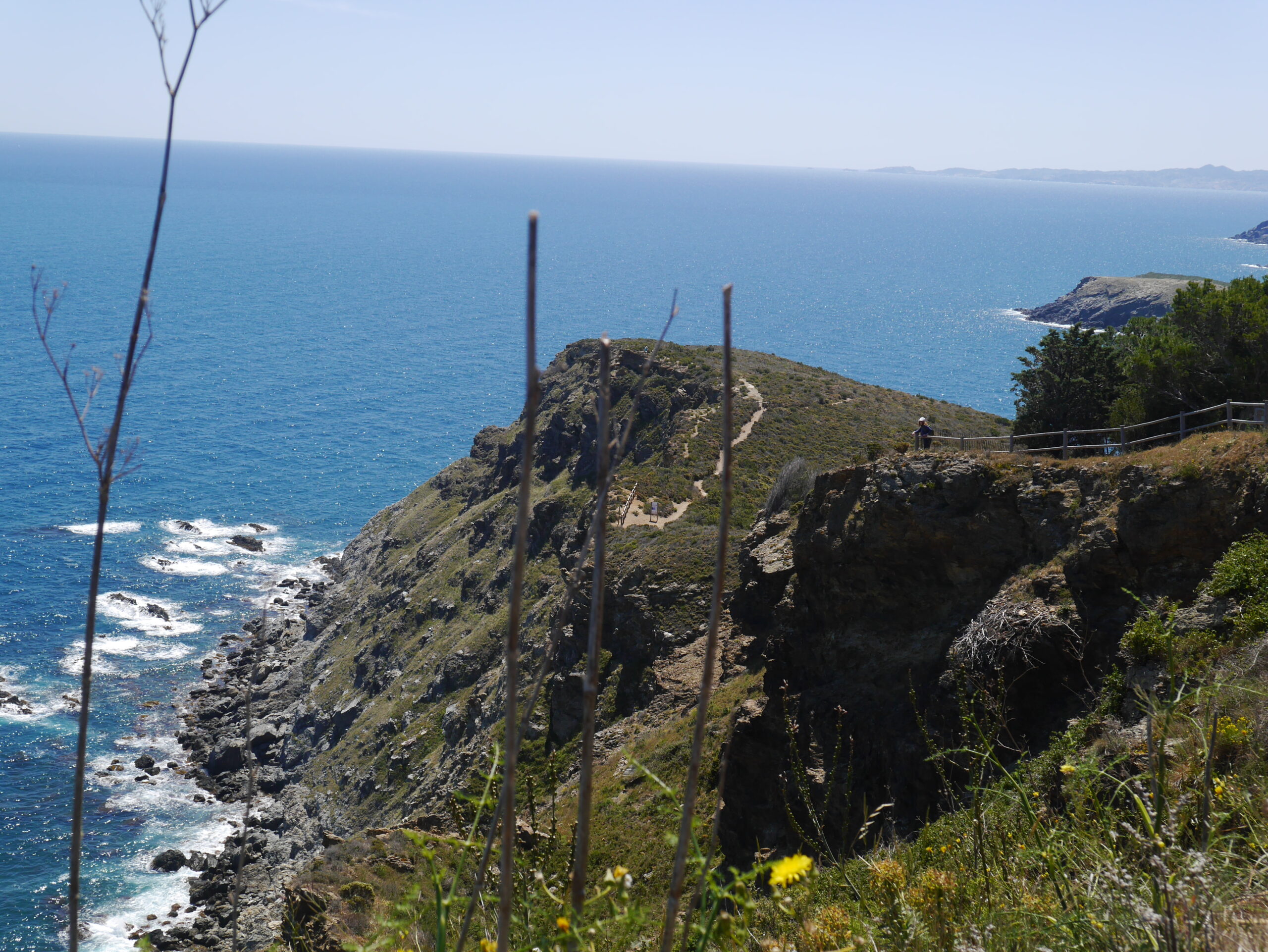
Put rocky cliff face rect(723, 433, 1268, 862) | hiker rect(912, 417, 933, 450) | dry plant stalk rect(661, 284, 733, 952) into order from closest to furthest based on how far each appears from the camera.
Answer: dry plant stalk rect(661, 284, 733, 952)
rocky cliff face rect(723, 433, 1268, 862)
hiker rect(912, 417, 933, 450)

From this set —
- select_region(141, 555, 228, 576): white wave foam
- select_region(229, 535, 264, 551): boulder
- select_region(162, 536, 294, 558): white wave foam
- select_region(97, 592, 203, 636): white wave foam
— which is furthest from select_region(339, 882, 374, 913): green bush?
select_region(229, 535, 264, 551): boulder

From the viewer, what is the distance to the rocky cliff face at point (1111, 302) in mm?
106812

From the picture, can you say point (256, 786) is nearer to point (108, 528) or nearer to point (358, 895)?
point (358, 895)

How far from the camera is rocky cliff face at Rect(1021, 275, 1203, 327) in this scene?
10681 cm

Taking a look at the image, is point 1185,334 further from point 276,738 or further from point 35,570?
point 35,570

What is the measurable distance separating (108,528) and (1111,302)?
384ft

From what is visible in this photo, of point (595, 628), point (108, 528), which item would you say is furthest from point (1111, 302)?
point (595, 628)

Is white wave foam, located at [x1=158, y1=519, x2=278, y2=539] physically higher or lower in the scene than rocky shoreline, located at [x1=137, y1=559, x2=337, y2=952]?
higher

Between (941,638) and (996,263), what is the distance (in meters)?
201

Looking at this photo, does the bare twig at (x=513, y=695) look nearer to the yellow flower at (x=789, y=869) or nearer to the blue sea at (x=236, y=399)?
the yellow flower at (x=789, y=869)

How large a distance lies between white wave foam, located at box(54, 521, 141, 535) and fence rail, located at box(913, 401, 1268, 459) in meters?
55.6

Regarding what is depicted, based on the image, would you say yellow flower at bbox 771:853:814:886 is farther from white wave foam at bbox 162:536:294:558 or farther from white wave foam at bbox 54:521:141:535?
white wave foam at bbox 54:521:141:535

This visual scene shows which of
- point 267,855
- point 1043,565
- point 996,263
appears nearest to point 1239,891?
point 1043,565

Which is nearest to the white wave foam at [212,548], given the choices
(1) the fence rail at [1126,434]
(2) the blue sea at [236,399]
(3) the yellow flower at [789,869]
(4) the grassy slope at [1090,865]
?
(2) the blue sea at [236,399]
